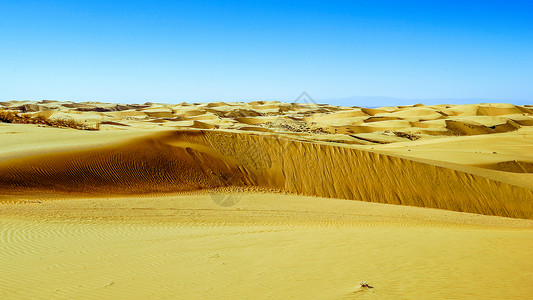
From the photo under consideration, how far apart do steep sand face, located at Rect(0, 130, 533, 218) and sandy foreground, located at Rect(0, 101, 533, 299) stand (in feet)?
0.25

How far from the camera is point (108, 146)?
1839cm

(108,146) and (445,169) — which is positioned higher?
(108,146)

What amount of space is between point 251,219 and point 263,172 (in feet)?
23.7

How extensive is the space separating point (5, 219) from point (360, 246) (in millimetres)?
8636

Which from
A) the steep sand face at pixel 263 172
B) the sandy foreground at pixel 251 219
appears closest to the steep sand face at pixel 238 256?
the sandy foreground at pixel 251 219

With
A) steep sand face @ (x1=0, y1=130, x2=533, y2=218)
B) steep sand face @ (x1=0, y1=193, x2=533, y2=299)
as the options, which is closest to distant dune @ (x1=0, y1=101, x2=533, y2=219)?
steep sand face @ (x1=0, y1=130, x2=533, y2=218)

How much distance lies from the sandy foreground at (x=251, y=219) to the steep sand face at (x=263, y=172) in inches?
3.0

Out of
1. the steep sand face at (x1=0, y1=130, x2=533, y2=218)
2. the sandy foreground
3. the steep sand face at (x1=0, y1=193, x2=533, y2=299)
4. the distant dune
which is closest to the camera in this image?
the steep sand face at (x1=0, y1=193, x2=533, y2=299)

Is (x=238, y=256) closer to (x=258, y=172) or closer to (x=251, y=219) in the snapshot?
(x=251, y=219)

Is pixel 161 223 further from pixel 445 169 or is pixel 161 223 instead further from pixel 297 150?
pixel 445 169

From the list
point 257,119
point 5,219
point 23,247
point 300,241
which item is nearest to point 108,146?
point 5,219

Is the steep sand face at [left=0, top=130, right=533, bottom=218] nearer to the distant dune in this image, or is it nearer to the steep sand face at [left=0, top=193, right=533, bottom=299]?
the distant dune

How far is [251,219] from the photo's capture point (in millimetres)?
12539

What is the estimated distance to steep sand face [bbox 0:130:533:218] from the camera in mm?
16031
